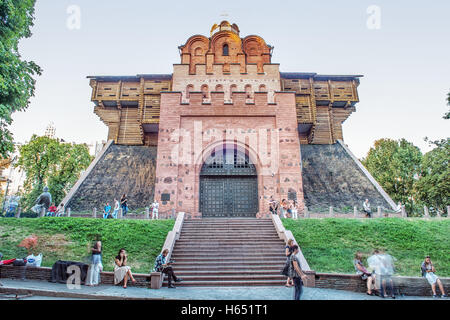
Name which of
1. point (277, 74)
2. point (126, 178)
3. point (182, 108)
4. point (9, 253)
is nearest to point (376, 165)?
point (277, 74)

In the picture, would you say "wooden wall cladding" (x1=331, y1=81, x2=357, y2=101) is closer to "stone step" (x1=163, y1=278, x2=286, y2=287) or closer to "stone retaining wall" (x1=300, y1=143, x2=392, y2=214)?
"stone retaining wall" (x1=300, y1=143, x2=392, y2=214)

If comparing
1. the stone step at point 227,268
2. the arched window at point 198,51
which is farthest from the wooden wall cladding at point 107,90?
the stone step at point 227,268

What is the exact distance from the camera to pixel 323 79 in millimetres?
30859

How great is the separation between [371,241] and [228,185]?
407 inches

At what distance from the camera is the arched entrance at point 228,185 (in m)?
21.1

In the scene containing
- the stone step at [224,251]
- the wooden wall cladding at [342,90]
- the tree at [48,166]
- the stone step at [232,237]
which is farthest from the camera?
the tree at [48,166]

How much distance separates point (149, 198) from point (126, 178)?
3.36m

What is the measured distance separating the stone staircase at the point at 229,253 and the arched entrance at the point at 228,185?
4467 mm

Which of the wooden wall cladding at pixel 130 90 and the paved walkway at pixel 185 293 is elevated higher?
the wooden wall cladding at pixel 130 90

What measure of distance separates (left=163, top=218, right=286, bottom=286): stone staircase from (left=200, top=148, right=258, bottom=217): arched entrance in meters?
4.47

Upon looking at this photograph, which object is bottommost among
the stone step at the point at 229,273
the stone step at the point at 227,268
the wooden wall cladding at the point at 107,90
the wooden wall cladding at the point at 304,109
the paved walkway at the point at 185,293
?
the paved walkway at the point at 185,293

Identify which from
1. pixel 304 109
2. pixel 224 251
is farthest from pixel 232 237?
pixel 304 109

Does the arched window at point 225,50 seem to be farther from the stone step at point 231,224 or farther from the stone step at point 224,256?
the stone step at point 224,256
